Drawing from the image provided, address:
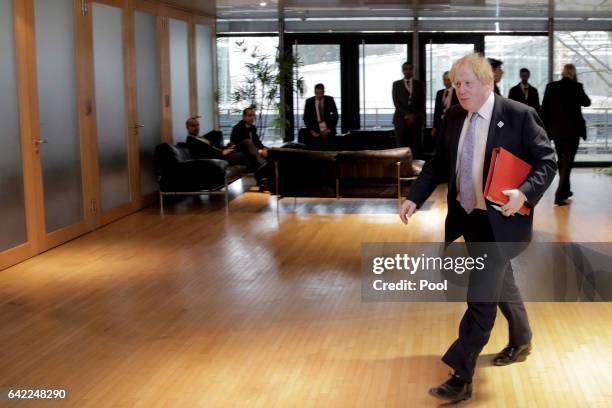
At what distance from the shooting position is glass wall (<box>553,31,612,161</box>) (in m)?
18.6

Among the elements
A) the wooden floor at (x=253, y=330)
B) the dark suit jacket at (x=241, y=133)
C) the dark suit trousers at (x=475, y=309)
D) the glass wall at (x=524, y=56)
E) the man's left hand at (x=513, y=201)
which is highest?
the glass wall at (x=524, y=56)

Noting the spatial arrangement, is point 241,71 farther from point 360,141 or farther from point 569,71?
point 569,71

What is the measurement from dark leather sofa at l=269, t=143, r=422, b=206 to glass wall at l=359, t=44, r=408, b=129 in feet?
25.1

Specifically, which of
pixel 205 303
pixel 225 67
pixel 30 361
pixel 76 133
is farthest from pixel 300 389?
pixel 225 67

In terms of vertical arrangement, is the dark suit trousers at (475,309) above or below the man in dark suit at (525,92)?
below

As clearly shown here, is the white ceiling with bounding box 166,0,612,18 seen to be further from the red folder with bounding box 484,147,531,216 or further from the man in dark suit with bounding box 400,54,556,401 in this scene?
the red folder with bounding box 484,147,531,216

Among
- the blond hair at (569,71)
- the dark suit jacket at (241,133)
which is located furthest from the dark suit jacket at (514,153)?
the dark suit jacket at (241,133)

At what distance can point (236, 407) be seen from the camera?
5016 millimetres

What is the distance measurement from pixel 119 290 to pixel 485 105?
4051mm

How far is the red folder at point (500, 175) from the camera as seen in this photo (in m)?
4.71

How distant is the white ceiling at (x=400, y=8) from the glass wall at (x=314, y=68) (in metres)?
0.74

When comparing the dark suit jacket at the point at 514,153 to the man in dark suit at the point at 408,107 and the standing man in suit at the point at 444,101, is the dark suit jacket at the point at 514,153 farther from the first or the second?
the man in dark suit at the point at 408,107

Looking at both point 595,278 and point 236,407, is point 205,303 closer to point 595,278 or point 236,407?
point 236,407

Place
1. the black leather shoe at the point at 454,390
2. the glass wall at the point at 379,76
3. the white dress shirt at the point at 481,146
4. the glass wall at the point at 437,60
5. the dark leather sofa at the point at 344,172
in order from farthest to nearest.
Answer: the glass wall at the point at 379,76 → the glass wall at the point at 437,60 → the dark leather sofa at the point at 344,172 → the black leather shoe at the point at 454,390 → the white dress shirt at the point at 481,146
